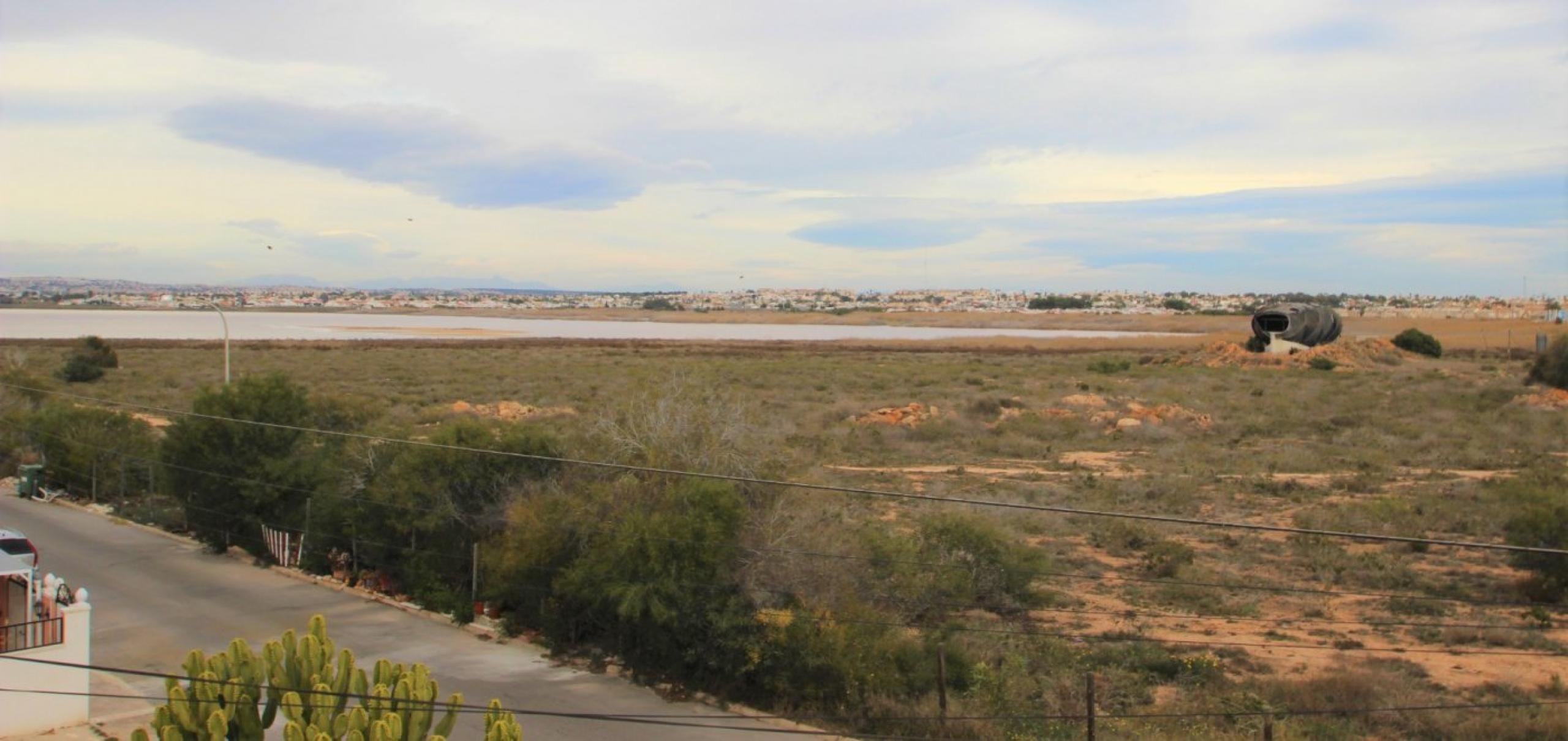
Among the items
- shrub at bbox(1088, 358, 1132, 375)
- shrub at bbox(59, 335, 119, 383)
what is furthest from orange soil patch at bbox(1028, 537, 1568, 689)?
shrub at bbox(59, 335, 119, 383)

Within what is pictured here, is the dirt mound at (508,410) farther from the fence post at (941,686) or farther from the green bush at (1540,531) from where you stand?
the green bush at (1540,531)

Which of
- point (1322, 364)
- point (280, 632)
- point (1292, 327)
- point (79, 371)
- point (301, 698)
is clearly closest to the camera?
point (301, 698)

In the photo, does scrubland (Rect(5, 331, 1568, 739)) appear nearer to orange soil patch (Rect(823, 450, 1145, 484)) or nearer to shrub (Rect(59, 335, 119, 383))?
orange soil patch (Rect(823, 450, 1145, 484))

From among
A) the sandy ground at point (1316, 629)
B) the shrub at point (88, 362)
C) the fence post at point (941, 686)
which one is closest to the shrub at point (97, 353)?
the shrub at point (88, 362)

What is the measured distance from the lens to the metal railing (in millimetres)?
12812

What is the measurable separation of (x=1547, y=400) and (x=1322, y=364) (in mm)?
18876

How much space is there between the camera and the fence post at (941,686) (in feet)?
41.8

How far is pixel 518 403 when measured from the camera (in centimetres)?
4562

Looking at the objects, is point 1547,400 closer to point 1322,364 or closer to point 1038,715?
point 1322,364

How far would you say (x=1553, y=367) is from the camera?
4944cm

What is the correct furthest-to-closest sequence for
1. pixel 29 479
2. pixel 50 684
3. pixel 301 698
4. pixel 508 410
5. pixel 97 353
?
1. pixel 97 353
2. pixel 508 410
3. pixel 29 479
4. pixel 50 684
5. pixel 301 698

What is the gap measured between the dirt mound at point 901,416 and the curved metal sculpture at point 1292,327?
35742 mm

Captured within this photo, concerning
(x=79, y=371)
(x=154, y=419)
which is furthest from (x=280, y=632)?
(x=79, y=371)

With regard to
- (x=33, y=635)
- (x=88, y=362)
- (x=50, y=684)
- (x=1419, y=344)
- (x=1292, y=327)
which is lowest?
(x=50, y=684)
